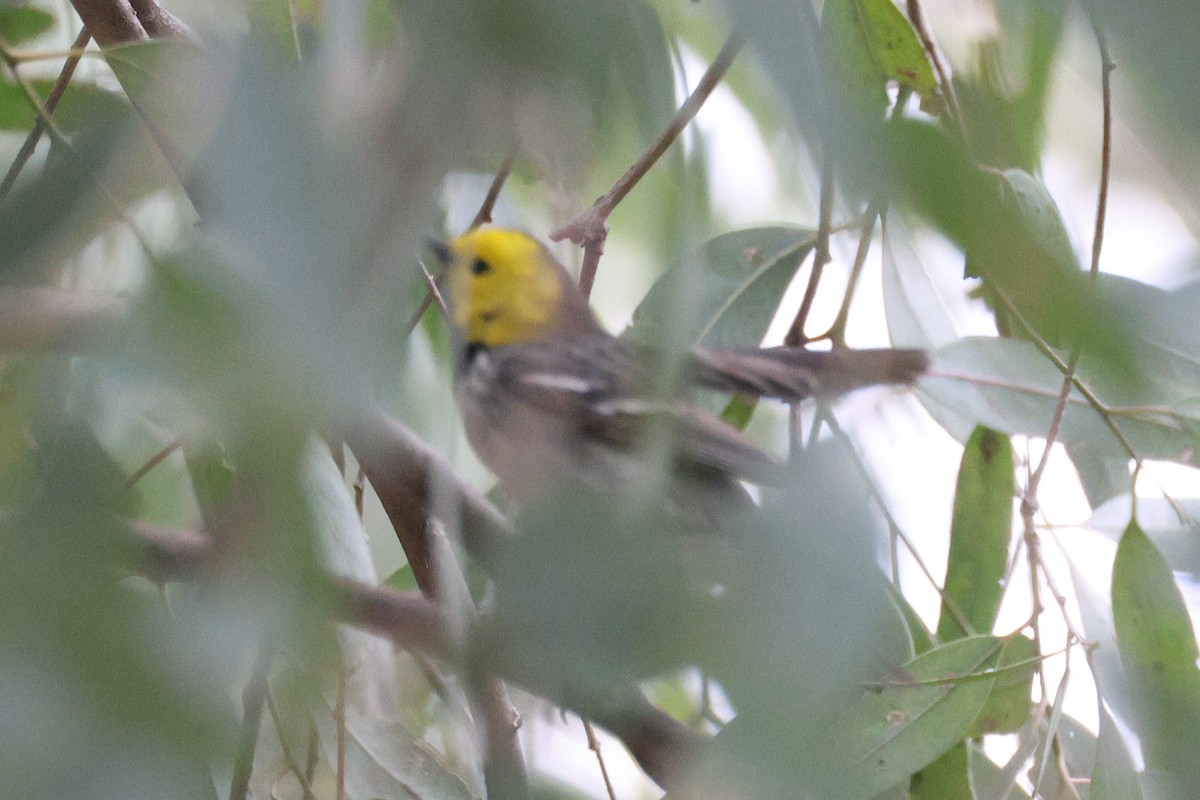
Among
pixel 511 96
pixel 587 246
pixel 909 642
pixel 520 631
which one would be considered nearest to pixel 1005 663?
pixel 909 642

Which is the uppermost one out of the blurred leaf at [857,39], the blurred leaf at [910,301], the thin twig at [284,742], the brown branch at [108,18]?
the blurred leaf at [857,39]

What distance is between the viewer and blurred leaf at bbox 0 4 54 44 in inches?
35.7

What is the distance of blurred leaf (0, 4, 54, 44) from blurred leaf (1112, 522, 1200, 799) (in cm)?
96

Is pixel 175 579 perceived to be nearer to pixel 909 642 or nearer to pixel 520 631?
pixel 520 631

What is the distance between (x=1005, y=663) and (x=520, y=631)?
0.69 m

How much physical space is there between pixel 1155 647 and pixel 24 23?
1.01 meters

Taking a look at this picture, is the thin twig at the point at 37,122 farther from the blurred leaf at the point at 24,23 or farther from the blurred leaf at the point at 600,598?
the blurred leaf at the point at 600,598

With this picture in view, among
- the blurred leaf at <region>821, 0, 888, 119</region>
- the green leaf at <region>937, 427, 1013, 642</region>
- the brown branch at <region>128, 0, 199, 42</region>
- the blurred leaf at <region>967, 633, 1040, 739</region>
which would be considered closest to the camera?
the blurred leaf at <region>821, 0, 888, 119</region>

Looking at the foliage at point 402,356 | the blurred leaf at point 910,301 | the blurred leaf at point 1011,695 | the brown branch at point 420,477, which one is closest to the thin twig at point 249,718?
the foliage at point 402,356

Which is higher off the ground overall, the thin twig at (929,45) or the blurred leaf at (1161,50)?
the thin twig at (929,45)

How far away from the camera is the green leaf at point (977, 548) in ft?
3.60

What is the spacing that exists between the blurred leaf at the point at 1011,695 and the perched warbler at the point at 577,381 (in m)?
0.36

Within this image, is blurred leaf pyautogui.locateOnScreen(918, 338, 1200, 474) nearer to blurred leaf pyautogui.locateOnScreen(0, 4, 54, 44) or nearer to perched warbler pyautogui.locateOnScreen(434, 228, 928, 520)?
perched warbler pyautogui.locateOnScreen(434, 228, 928, 520)

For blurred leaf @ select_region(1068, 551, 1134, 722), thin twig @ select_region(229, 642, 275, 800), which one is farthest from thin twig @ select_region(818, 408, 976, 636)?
thin twig @ select_region(229, 642, 275, 800)
